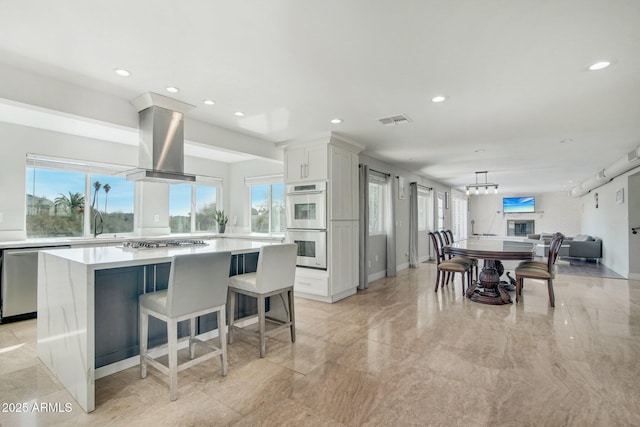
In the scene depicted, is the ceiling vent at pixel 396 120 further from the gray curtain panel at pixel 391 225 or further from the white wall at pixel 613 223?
the white wall at pixel 613 223

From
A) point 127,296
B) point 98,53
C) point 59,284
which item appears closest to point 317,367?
point 127,296

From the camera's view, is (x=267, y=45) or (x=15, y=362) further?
(x=15, y=362)

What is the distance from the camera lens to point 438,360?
2.62 metres

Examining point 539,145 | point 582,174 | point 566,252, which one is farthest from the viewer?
point 566,252

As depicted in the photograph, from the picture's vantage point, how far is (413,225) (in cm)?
753

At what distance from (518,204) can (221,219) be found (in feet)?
41.8

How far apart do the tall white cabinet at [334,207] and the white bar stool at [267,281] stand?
5.23ft

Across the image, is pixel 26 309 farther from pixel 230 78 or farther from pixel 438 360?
pixel 438 360

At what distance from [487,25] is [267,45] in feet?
4.72

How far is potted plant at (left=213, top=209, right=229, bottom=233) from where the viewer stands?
645 cm

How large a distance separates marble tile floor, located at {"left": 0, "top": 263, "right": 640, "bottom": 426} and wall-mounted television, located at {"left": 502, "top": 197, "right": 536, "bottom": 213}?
10.9m

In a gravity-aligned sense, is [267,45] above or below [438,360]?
above

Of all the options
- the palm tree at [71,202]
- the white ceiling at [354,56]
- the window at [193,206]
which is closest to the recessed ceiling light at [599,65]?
the white ceiling at [354,56]

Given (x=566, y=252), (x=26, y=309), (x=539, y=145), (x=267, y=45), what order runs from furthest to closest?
(x=566, y=252)
(x=539, y=145)
(x=26, y=309)
(x=267, y=45)
